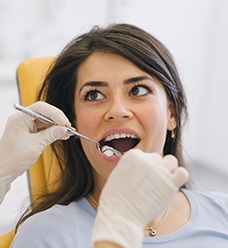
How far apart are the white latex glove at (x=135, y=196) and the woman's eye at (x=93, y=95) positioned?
438 mm

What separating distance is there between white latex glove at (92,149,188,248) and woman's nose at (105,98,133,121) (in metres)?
0.35

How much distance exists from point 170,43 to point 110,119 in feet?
7.14

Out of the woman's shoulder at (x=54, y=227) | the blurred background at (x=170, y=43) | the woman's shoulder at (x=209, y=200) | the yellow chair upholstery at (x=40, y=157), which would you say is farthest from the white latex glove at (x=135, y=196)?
the blurred background at (x=170, y=43)

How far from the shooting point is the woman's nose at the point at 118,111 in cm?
118

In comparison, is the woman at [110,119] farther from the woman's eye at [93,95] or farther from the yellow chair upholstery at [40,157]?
the yellow chair upholstery at [40,157]

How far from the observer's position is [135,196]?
2.68 ft

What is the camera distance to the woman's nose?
3.88ft

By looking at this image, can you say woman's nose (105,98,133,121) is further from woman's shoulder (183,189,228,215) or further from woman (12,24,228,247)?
woman's shoulder (183,189,228,215)

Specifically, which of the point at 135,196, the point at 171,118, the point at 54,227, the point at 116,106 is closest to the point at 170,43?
the point at 171,118

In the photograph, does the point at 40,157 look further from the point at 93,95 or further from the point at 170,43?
the point at 170,43

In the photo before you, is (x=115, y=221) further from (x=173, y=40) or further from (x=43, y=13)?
(x=173, y=40)

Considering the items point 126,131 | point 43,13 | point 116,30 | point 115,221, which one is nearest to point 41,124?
point 126,131

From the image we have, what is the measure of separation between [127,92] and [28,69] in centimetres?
46

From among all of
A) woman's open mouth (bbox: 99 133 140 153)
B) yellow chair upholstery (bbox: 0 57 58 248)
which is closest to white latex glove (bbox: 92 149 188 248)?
woman's open mouth (bbox: 99 133 140 153)
